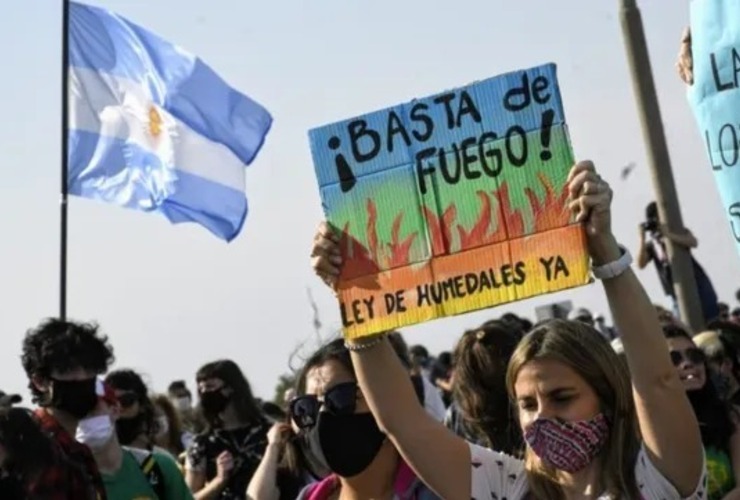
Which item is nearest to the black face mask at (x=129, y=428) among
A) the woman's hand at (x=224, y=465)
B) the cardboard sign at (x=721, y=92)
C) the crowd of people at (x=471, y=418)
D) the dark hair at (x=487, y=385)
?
the crowd of people at (x=471, y=418)

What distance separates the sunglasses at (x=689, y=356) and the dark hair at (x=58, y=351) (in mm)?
2030

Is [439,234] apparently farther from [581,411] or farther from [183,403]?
[183,403]

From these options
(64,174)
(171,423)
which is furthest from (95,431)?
→ (64,174)

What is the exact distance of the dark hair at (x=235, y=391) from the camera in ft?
30.0

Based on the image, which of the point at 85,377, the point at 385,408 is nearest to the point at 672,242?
the point at 85,377

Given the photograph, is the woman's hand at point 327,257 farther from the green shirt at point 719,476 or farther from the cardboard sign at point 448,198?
the green shirt at point 719,476

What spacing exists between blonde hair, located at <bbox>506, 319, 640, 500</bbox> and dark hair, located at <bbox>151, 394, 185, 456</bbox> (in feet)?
20.6

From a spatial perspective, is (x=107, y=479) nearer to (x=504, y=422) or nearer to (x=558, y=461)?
(x=504, y=422)

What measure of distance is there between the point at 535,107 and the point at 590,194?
369 mm

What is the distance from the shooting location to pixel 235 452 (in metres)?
8.98

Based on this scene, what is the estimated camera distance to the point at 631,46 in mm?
11156

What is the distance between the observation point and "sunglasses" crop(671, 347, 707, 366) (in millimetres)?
6883

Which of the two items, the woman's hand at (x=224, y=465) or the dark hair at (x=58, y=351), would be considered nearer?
the dark hair at (x=58, y=351)

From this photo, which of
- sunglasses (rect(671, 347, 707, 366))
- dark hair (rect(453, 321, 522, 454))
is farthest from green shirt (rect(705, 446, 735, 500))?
dark hair (rect(453, 321, 522, 454))
